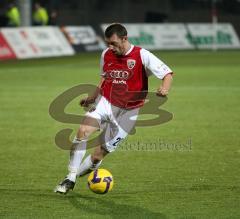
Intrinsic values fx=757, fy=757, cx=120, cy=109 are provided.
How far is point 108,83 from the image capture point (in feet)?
29.9

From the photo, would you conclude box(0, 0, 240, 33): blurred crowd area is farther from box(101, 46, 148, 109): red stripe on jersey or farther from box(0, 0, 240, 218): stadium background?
box(101, 46, 148, 109): red stripe on jersey

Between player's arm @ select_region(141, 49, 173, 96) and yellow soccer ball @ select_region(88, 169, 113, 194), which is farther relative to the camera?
player's arm @ select_region(141, 49, 173, 96)

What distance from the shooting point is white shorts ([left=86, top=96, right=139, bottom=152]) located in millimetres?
9062

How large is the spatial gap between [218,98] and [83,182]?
9841 millimetres

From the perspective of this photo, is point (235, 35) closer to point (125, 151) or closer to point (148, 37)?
point (148, 37)

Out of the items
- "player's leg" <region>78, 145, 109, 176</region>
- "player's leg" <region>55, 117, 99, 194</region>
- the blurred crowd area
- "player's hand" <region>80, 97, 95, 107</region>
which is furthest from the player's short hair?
the blurred crowd area

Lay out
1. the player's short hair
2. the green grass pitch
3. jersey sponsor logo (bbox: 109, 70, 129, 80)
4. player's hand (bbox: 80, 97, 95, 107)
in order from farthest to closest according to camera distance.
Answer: player's hand (bbox: 80, 97, 95, 107) → jersey sponsor logo (bbox: 109, 70, 129, 80) → the player's short hair → the green grass pitch

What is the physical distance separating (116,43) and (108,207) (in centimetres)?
193

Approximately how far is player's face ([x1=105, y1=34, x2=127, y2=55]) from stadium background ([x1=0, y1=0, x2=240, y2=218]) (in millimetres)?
1721

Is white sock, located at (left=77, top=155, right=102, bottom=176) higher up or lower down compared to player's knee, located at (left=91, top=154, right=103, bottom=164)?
lower down

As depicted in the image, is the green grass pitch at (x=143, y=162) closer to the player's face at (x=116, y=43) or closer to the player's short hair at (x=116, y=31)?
the player's face at (x=116, y=43)

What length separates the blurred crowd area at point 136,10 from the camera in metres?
43.5

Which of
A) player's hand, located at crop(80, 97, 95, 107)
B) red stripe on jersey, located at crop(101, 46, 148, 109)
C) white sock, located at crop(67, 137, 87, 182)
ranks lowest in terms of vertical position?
white sock, located at crop(67, 137, 87, 182)

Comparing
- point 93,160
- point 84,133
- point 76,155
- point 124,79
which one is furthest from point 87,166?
point 124,79
